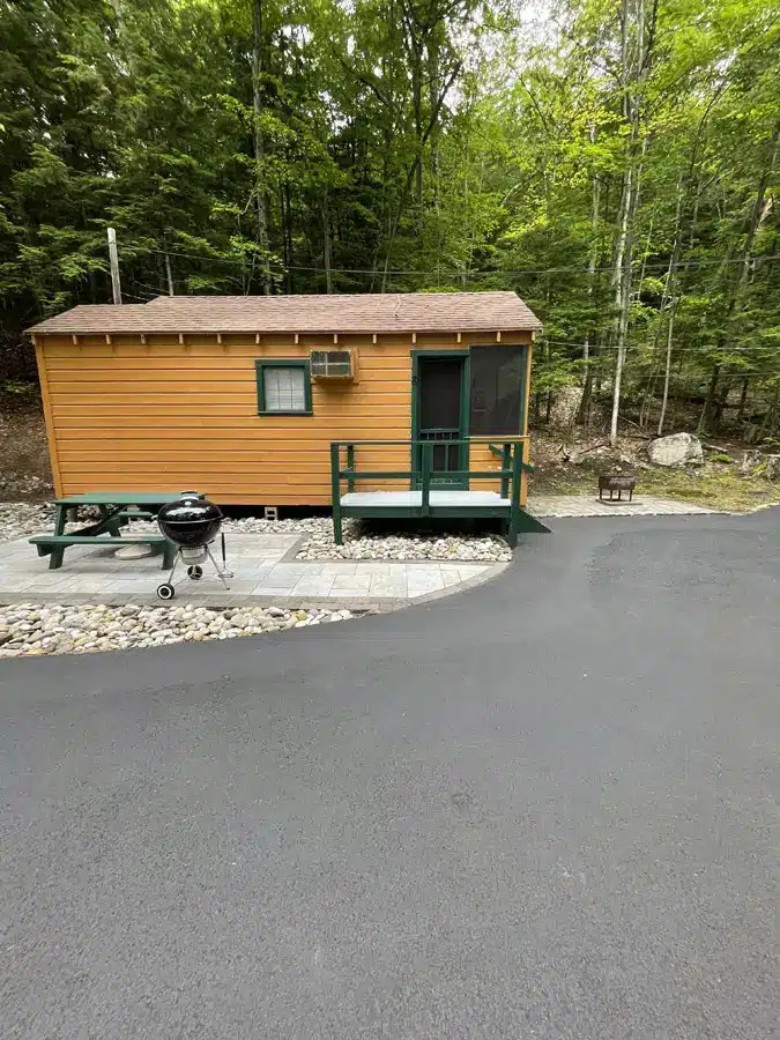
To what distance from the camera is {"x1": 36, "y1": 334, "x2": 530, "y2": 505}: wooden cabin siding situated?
6105mm

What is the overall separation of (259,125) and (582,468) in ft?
31.2

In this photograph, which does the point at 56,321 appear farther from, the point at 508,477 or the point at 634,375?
the point at 634,375

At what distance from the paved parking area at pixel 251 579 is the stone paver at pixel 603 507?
10.3 ft

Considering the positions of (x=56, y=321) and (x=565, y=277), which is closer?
(x=56, y=321)

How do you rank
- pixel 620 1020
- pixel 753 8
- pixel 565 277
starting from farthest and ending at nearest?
pixel 565 277 < pixel 753 8 < pixel 620 1020

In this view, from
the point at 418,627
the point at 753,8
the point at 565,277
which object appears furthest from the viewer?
the point at 565,277

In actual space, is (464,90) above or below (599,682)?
above

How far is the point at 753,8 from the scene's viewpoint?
841cm

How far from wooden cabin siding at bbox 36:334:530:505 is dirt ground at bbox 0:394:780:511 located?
2.43 m

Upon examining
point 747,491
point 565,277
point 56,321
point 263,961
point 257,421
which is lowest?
point 747,491

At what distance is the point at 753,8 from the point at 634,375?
6540 mm

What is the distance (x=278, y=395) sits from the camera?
626 centimetres

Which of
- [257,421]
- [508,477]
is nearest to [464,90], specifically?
[257,421]

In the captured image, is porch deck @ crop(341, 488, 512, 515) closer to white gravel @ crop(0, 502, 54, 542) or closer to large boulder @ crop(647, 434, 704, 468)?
white gravel @ crop(0, 502, 54, 542)
